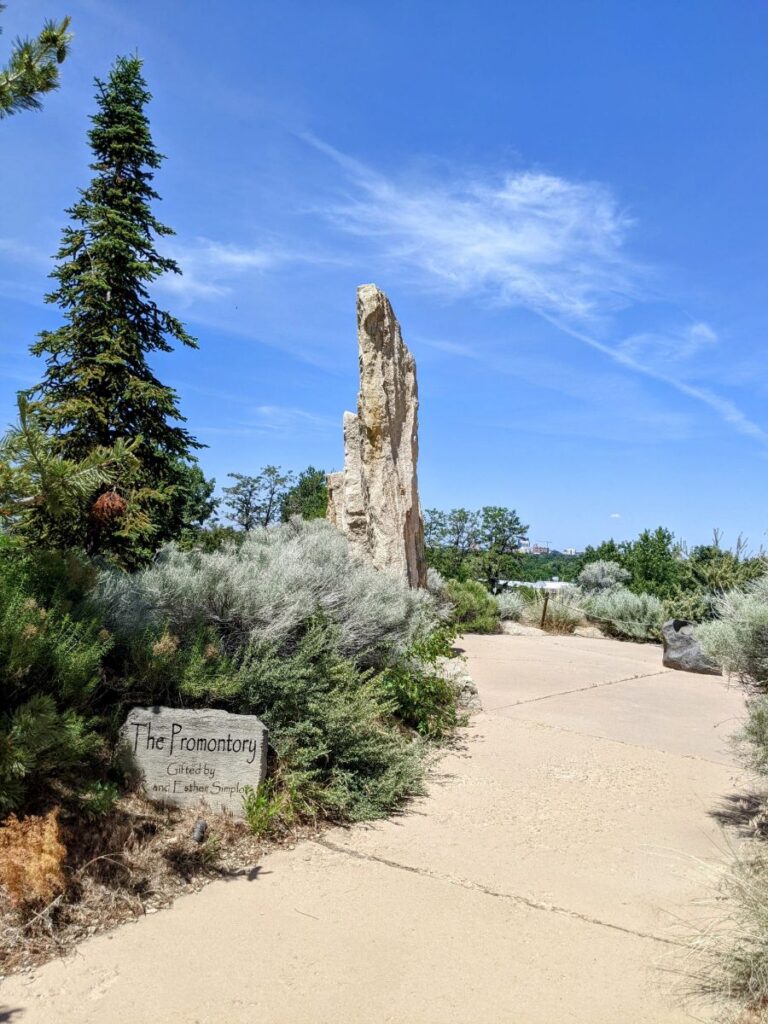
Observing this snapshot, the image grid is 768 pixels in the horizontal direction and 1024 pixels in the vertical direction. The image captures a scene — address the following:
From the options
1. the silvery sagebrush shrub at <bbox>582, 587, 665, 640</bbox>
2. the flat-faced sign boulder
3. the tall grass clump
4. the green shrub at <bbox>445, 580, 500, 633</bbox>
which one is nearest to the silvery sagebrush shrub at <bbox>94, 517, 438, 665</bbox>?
the flat-faced sign boulder

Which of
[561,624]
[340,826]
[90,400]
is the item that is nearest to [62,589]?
[340,826]

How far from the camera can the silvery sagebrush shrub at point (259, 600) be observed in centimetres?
517

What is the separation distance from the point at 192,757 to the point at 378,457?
6098 mm

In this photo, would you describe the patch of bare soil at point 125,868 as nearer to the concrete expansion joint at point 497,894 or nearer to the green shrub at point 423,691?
the concrete expansion joint at point 497,894

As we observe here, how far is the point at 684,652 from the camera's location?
35.2 ft

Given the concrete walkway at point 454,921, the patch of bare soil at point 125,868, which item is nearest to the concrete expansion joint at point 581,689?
the concrete walkway at point 454,921

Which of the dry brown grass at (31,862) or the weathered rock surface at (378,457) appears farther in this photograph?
the weathered rock surface at (378,457)

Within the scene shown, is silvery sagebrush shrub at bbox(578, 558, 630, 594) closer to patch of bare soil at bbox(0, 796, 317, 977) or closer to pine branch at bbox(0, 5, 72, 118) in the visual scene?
patch of bare soil at bbox(0, 796, 317, 977)

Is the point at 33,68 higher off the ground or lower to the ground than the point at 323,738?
higher

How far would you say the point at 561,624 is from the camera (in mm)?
15305

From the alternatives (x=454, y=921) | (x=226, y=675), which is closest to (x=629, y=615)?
(x=226, y=675)

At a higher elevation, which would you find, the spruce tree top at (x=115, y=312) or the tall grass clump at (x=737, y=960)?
the spruce tree top at (x=115, y=312)

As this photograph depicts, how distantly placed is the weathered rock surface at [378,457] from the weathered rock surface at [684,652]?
3694 millimetres

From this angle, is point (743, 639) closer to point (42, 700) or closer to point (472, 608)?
point (42, 700)
